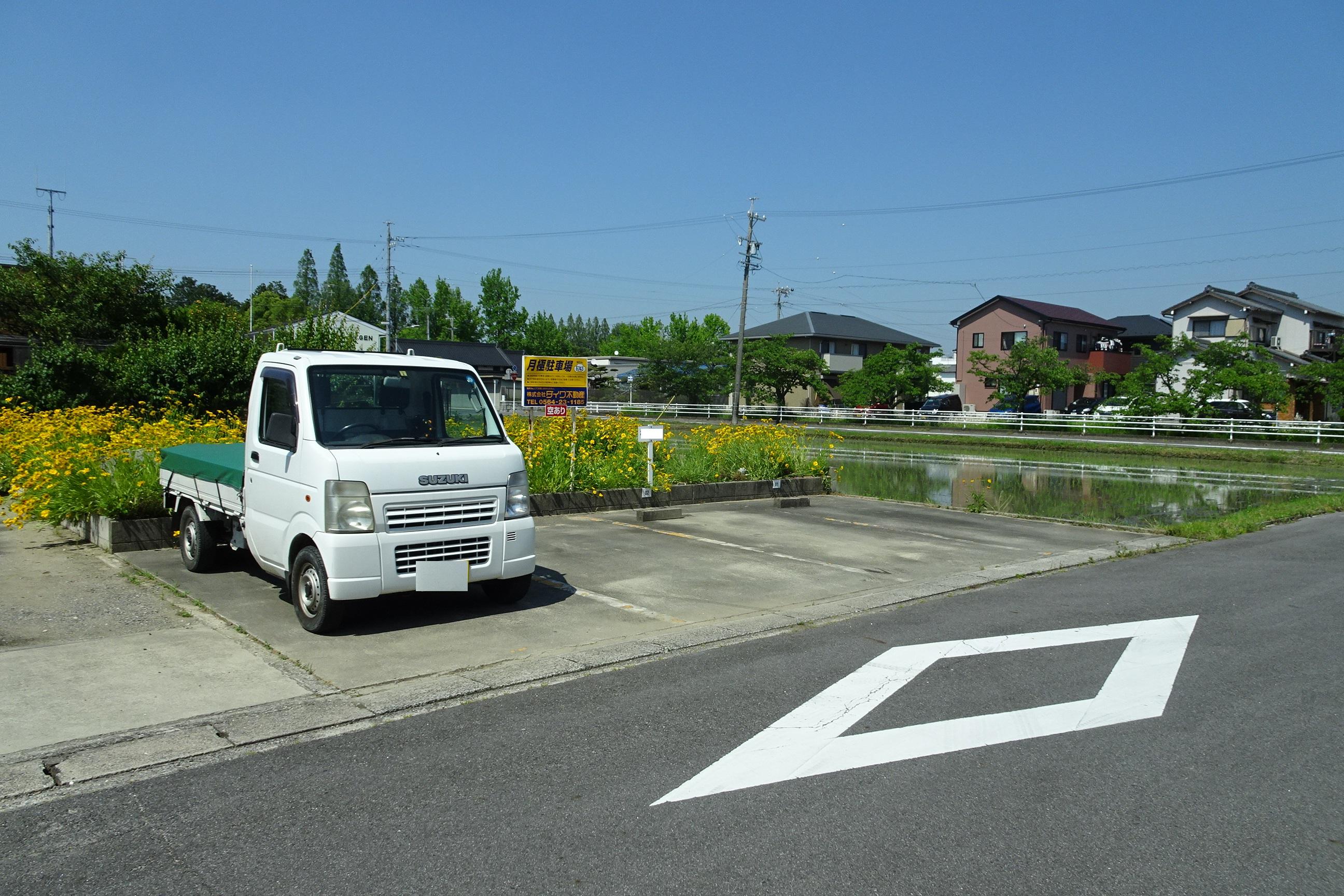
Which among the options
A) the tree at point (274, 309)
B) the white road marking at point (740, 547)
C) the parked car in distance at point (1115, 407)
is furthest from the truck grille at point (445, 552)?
the tree at point (274, 309)

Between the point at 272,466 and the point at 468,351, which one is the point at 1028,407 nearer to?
the point at 468,351

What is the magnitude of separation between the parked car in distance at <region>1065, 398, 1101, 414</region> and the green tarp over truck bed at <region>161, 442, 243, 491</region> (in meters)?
54.1

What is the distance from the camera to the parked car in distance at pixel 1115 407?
146 ft

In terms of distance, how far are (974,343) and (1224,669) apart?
193ft

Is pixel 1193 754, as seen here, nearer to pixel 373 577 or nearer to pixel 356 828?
pixel 356 828

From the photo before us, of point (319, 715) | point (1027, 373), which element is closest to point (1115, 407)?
point (1027, 373)

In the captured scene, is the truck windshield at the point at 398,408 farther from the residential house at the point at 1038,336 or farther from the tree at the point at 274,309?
the tree at the point at 274,309

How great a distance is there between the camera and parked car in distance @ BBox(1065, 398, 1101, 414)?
2228 inches

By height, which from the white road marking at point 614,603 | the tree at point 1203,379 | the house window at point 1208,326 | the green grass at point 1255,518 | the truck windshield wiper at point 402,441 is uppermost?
the house window at point 1208,326

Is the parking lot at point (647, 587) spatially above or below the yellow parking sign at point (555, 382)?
below

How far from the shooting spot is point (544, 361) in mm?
14141

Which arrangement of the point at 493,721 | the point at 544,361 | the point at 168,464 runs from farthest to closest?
the point at 544,361, the point at 168,464, the point at 493,721

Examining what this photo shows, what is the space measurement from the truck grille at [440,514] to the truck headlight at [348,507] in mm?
149

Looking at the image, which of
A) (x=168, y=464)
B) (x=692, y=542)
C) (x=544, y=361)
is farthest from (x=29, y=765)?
(x=544, y=361)
